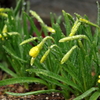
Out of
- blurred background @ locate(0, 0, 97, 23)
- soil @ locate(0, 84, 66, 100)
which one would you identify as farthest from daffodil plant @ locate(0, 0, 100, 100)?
blurred background @ locate(0, 0, 97, 23)

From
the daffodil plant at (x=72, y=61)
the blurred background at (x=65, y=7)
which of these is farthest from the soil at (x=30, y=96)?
the blurred background at (x=65, y=7)

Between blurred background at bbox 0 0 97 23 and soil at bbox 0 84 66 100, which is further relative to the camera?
blurred background at bbox 0 0 97 23

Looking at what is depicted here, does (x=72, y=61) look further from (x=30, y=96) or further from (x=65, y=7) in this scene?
(x=65, y=7)

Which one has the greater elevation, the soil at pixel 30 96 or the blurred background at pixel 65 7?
the blurred background at pixel 65 7

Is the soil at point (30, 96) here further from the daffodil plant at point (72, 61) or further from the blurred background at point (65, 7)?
the blurred background at point (65, 7)

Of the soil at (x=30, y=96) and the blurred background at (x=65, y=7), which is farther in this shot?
the blurred background at (x=65, y=7)

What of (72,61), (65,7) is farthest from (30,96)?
(65,7)

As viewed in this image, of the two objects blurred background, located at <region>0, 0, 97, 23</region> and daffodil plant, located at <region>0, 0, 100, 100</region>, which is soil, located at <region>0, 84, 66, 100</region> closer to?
daffodil plant, located at <region>0, 0, 100, 100</region>

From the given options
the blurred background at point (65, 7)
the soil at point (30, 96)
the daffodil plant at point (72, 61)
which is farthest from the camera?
the blurred background at point (65, 7)
